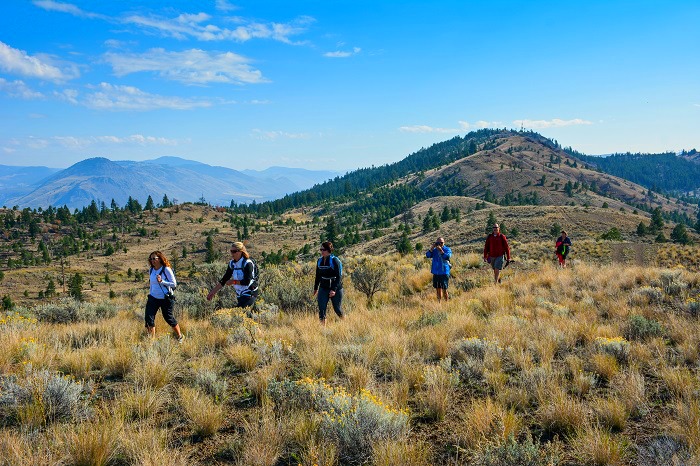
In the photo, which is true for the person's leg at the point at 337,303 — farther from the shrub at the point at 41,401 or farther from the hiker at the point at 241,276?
the shrub at the point at 41,401

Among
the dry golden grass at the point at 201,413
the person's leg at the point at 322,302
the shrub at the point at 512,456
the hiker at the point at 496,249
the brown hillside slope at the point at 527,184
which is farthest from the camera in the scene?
the brown hillside slope at the point at 527,184

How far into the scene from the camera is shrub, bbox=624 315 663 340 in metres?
6.02

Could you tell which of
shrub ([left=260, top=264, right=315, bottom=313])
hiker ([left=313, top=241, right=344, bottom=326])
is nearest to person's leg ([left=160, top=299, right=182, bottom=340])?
hiker ([left=313, top=241, right=344, bottom=326])

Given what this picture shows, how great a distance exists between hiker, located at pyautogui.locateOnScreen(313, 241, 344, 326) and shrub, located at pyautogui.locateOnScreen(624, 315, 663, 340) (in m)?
5.51

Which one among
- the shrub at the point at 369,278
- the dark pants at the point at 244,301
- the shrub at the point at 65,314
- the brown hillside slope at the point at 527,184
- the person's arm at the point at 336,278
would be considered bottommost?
the shrub at the point at 65,314

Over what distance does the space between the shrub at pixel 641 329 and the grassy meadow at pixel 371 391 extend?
0.02 metres

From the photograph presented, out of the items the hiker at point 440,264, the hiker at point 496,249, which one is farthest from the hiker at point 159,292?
the hiker at point 496,249

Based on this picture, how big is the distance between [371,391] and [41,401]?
3600 mm

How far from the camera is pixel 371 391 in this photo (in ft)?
14.6

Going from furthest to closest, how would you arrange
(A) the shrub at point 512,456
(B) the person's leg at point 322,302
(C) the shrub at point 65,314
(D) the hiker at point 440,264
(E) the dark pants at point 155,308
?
(D) the hiker at point 440,264, (C) the shrub at point 65,314, (B) the person's leg at point 322,302, (E) the dark pants at point 155,308, (A) the shrub at point 512,456

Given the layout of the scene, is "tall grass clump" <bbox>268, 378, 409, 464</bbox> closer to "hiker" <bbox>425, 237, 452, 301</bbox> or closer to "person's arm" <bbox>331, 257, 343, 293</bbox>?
"person's arm" <bbox>331, 257, 343, 293</bbox>

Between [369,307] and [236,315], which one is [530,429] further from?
[369,307]

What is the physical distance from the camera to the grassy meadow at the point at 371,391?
128 inches

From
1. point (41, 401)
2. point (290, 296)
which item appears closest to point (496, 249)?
point (290, 296)
